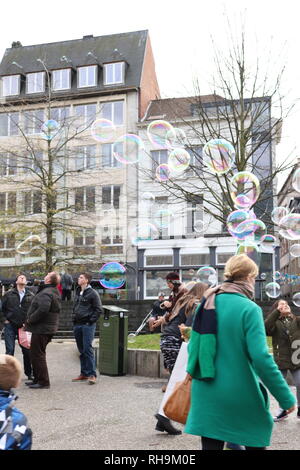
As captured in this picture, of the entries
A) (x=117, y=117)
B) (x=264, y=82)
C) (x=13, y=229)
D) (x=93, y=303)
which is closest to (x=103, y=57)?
(x=117, y=117)

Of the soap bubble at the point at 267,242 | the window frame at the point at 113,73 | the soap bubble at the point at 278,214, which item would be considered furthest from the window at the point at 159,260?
the soap bubble at the point at 278,214

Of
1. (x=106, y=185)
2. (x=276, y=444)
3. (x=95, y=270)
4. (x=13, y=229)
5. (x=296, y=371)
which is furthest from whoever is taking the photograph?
(x=106, y=185)

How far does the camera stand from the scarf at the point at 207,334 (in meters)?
3.25

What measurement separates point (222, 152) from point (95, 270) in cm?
1987

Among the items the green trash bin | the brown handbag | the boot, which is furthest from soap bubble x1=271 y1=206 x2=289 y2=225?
the brown handbag

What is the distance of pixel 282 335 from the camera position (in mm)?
7281

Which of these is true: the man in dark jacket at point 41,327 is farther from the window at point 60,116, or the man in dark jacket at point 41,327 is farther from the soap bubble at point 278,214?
the window at point 60,116

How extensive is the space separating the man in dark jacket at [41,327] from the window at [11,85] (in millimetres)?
32557

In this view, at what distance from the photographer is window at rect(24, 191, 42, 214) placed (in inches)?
972

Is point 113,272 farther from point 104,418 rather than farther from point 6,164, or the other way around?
point 104,418
